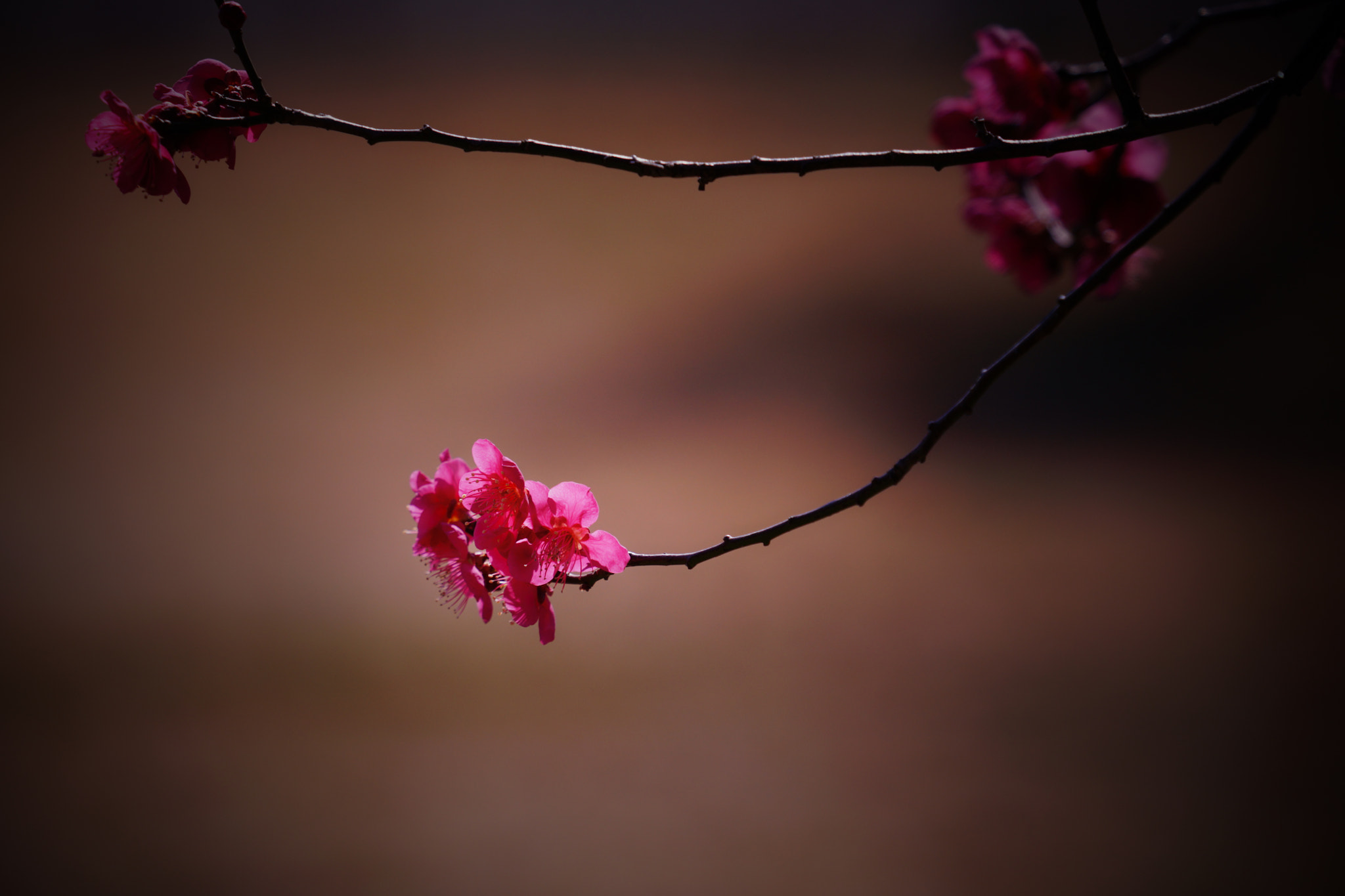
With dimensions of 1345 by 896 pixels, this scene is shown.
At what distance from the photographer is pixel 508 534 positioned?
1.36 ft

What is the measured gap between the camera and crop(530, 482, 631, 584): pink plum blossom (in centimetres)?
42

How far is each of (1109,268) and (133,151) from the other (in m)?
0.51

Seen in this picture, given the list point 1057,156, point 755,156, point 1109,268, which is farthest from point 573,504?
point 1057,156

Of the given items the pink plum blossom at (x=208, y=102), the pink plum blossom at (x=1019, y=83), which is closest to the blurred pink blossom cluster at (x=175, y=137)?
the pink plum blossom at (x=208, y=102)

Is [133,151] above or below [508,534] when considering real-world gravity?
above

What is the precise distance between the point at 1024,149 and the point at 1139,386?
4.79 feet

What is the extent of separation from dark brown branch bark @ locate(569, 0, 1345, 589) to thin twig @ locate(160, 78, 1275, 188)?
62mm

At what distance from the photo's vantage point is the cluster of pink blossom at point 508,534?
0.41 m

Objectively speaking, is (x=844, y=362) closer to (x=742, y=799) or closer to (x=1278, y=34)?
(x=742, y=799)

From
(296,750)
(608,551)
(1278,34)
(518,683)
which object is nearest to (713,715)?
(518,683)

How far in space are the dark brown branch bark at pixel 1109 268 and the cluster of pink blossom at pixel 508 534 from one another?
2 centimetres

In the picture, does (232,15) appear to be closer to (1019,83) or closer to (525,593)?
(525,593)

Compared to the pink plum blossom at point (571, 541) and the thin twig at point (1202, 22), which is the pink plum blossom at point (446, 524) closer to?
the pink plum blossom at point (571, 541)

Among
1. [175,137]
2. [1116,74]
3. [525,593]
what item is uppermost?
[175,137]
